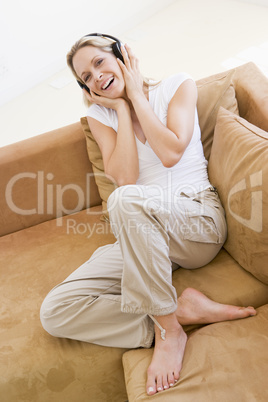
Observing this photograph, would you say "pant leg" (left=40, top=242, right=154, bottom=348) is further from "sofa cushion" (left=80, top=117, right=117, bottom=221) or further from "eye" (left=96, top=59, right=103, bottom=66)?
"eye" (left=96, top=59, right=103, bottom=66)

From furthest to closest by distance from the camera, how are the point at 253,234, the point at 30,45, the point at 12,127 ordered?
the point at 30,45 → the point at 12,127 → the point at 253,234

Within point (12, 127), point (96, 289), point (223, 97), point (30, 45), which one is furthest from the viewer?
point (30, 45)

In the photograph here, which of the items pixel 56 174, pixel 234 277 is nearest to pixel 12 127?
pixel 56 174

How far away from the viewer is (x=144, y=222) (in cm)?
119

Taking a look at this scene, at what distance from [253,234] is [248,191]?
134mm

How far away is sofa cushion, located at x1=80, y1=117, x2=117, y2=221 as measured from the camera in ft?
5.40

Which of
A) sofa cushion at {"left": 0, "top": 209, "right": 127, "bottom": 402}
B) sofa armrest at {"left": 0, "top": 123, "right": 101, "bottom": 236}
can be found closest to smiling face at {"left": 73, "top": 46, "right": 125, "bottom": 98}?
sofa armrest at {"left": 0, "top": 123, "right": 101, "bottom": 236}

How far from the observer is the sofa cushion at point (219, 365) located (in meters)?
1.06

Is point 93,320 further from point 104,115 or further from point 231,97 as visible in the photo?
point 231,97

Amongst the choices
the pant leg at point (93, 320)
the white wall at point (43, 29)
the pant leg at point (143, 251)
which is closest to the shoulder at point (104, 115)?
the pant leg at point (143, 251)

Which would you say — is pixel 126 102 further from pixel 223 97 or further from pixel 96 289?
pixel 96 289

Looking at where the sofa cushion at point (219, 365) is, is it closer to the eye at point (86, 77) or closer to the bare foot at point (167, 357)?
the bare foot at point (167, 357)

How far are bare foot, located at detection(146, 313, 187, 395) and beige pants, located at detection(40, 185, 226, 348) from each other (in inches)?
2.1

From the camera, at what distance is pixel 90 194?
182 centimetres
